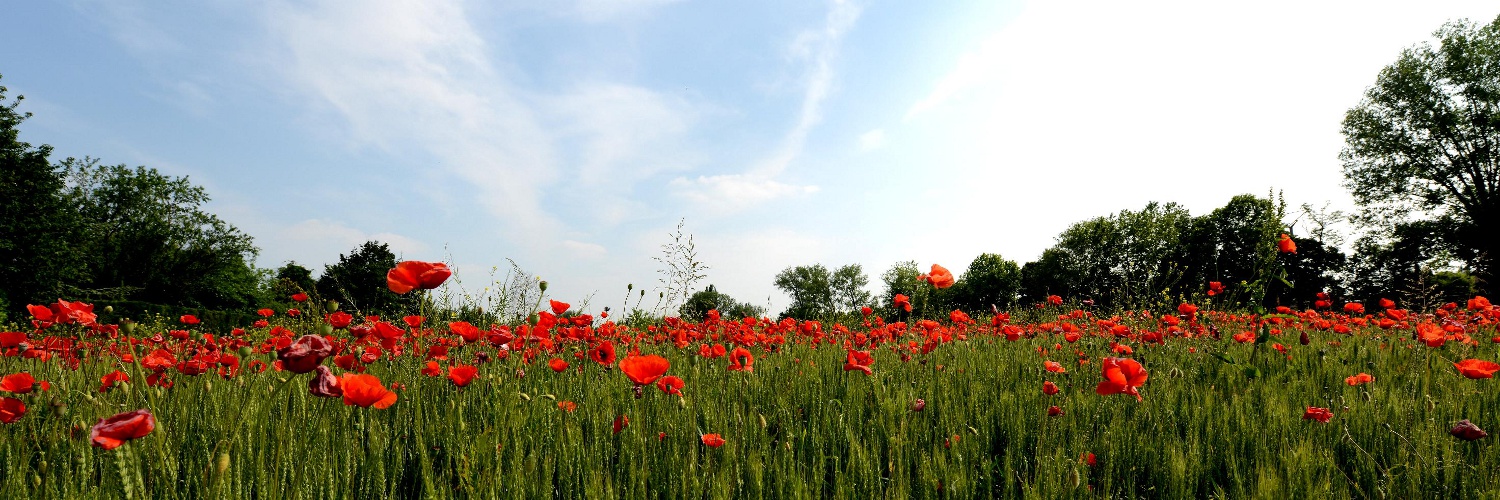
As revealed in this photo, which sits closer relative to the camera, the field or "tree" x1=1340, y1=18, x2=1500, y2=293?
the field

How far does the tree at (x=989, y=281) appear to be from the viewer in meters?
46.1

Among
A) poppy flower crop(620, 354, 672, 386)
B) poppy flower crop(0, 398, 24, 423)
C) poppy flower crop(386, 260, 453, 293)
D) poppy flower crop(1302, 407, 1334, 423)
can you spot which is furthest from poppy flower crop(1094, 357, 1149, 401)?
poppy flower crop(0, 398, 24, 423)

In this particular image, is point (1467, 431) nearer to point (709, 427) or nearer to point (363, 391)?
point (709, 427)

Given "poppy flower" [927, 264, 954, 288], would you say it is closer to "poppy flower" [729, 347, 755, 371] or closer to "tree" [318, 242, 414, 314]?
"poppy flower" [729, 347, 755, 371]

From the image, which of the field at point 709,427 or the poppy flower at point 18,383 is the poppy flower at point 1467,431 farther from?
the poppy flower at point 18,383

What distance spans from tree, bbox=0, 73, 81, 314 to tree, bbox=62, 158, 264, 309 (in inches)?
272

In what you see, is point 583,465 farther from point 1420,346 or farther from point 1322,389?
point 1420,346

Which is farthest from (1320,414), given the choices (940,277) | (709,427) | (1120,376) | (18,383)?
(18,383)

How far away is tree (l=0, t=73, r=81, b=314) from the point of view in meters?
20.3

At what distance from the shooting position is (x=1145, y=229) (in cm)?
3612

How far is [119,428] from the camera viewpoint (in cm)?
118

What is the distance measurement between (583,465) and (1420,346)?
570 cm

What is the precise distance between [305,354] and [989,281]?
50.0 metres

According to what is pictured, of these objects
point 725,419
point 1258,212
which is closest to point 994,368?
point 725,419
